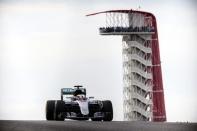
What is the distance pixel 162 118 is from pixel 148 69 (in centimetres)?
476

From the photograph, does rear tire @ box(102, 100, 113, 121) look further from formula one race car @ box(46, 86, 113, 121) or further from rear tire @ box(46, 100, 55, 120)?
rear tire @ box(46, 100, 55, 120)

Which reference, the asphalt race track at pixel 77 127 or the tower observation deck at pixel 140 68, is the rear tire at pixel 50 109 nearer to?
the asphalt race track at pixel 77 127

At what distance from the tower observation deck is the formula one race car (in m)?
20.7

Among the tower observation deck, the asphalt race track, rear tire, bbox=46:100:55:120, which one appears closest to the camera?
the asphalt race track

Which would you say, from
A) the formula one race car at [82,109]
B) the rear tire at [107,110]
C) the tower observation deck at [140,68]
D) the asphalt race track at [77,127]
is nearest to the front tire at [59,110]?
the formula one race car at [82,109]

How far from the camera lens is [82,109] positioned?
25.3 meters

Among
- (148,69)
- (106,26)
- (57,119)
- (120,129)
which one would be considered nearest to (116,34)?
(106,26)

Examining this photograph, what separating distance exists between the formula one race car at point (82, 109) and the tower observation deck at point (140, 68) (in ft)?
68.1

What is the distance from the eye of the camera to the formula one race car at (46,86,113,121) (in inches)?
977

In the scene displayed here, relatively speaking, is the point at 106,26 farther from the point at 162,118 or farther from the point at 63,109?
the point at 63,109

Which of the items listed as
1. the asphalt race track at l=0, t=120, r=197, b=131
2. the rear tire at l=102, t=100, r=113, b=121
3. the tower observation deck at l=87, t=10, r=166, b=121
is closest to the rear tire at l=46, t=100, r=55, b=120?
the rear tire at l=102, t=100, r=113, b=121

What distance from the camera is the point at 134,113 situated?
161ft

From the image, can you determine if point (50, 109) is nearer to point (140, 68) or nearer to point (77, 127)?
point (77, 127)

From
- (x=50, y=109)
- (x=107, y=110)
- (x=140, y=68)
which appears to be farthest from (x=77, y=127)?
(x=140, y=68)
